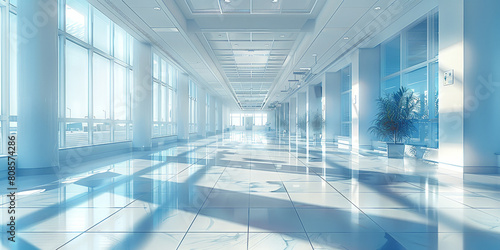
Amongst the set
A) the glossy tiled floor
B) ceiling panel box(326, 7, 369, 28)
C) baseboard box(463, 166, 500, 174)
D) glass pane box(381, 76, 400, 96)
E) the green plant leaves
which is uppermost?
ceiling panel box(326, 7, 369, 28)

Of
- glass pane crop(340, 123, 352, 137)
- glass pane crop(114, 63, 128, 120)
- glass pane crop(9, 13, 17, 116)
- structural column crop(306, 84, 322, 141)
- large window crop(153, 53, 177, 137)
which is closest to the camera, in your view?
glass pane crop(9, 13, 17, 116)

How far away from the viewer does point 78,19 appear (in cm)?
865

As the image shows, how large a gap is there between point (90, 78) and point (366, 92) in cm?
1005

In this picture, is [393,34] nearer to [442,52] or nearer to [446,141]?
[442,52]

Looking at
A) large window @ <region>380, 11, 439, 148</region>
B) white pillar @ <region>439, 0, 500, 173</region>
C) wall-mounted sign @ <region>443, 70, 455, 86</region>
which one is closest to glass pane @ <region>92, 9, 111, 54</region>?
wall-mounted sign @ <region>443, 70, 455, 86</region>

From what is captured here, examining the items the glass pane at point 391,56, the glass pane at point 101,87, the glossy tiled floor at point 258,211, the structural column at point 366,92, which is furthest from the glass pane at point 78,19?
the glass pane at point 391,56

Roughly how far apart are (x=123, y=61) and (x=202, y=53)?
3.23m

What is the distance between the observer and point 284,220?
302cm

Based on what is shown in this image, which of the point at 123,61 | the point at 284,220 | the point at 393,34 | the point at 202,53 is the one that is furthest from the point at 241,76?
the point at 284,220

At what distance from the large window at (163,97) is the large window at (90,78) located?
3059 mm

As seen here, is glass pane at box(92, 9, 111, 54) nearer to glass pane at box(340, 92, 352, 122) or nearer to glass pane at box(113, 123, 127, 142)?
glass pane at box(113, 123, 127, 142)

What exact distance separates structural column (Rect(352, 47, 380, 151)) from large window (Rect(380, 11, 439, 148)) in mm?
505

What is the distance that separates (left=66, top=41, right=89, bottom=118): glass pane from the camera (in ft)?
26.8

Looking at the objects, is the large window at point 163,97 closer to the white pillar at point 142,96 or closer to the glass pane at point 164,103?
the glass pane at point 164,103
